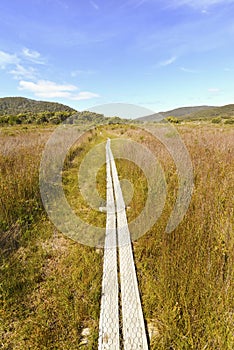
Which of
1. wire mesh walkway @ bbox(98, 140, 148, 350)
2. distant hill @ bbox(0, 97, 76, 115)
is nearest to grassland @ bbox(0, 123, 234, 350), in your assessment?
wire mesh walkway @ bbox(98, 140, 148, 350)

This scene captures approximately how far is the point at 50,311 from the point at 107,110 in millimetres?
5278

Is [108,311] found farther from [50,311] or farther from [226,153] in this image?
[226,153]

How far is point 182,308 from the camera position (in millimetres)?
1876

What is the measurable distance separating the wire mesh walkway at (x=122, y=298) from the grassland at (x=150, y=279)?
0.09 m

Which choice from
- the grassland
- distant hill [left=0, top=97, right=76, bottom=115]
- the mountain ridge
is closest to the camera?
the grassland

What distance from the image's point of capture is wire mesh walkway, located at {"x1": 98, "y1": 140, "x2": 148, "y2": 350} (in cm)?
177

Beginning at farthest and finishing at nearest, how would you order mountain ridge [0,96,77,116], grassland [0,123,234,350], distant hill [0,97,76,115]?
mountain ridge [0,96,77,116] → distant hill [0,97,76,115] → grassland [0,123,234,350]

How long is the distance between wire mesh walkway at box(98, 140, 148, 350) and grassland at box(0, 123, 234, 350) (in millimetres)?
93

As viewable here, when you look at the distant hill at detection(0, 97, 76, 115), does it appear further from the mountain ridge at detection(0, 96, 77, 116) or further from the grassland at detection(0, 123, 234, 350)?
the grassland at detection(0, 123, 234, 350)

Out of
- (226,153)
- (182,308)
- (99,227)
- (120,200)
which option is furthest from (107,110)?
(182,308)

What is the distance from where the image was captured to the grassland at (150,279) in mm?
1763

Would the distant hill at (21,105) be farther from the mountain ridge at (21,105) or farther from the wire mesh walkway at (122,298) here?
the wire mesh walkway at (122,298)

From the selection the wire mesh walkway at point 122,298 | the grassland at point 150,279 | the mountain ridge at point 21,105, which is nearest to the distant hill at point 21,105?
the mountain ridge at point 21,105

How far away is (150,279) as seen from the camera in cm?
243
